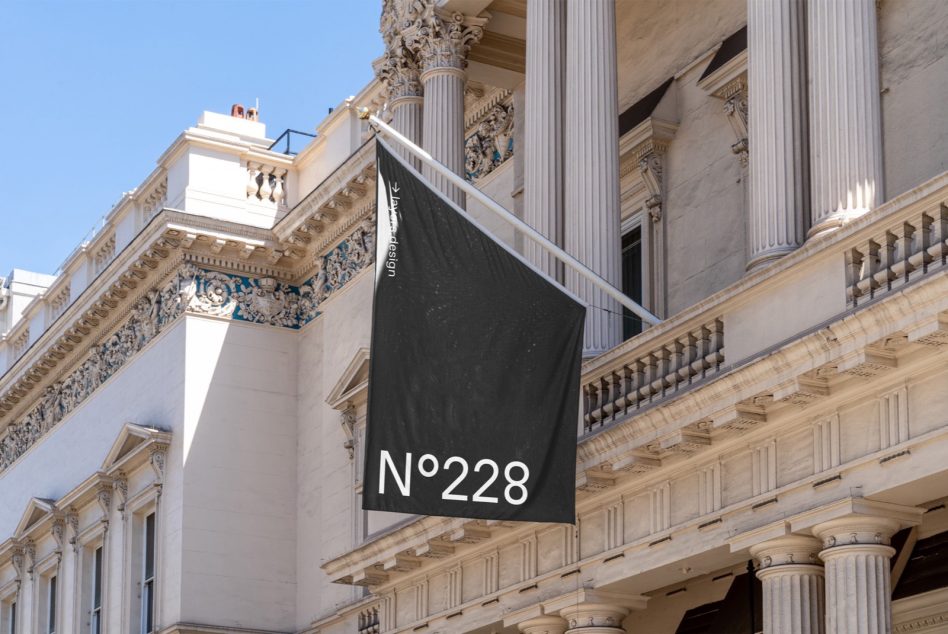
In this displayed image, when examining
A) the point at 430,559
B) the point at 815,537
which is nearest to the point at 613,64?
the point at 430,559

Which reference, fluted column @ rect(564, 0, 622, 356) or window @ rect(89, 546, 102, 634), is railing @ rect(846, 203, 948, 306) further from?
window @ rect(89, 546, 102, 634)

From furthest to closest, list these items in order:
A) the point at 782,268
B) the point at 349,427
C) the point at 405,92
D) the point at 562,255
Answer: the point at 349,427, the point at 405,92, the point at 562,255, the point at 782,268

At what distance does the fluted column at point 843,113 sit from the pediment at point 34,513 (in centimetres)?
2097

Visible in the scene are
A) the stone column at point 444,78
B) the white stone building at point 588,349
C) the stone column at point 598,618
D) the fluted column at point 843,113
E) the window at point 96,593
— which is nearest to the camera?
the white stone building at point 588,349

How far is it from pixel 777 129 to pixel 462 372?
345 centimetres

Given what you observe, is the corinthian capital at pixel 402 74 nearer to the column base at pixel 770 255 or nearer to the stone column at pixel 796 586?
the column base at pixel 770 255

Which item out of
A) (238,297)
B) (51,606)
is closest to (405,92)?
(238,297)

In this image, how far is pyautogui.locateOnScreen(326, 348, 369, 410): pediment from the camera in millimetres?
25812

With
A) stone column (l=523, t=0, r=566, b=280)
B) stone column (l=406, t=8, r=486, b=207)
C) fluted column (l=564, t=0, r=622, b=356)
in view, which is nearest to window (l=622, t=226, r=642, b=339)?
stone column (l=523, t=0, r=566, b=280)

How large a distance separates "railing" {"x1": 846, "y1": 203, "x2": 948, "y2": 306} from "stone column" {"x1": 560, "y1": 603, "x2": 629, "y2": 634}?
14.5 ft

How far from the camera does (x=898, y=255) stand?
46.9 ft

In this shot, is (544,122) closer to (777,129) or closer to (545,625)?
(777,129)

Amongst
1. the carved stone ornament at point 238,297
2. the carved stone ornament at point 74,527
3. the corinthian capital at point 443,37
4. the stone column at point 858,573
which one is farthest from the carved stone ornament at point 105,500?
the stone column at point 858,573

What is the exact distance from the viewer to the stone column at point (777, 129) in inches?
650
